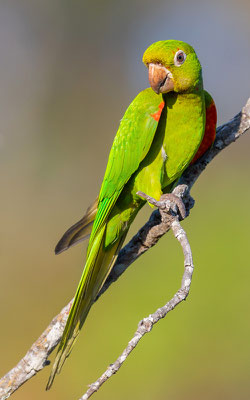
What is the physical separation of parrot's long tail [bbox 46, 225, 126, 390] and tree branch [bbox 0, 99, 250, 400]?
5cm

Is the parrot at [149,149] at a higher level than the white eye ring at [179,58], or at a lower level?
lower

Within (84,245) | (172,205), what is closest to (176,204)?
(172,205)

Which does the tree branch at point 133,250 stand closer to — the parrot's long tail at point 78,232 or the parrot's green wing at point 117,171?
the parrot's green wing at point 117,171

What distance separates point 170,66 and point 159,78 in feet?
0.30

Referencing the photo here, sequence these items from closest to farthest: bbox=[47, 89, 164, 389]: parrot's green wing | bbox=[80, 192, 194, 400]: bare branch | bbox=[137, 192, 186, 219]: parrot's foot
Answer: bbox=[80, 192, 194, 400]: bare branch, bbox=[137, 192, 186, 219]: parrot's foot, bbox=[47, 89, 164, 389]: parrot's green wing

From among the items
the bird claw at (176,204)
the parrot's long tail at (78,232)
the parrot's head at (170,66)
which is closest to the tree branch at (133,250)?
the bird claw at (176,204)

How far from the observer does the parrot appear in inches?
117

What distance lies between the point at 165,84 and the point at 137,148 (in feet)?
1.33

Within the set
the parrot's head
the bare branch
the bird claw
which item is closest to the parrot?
the parrot's head

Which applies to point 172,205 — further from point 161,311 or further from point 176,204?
point 161,311

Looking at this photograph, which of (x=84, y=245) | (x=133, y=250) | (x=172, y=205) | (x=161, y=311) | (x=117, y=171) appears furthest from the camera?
(x=84, y=245)

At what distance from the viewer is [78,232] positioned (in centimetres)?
325

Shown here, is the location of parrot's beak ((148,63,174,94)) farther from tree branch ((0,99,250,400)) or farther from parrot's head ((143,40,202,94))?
tree branch ((0,99,250,400))

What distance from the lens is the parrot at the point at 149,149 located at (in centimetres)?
298
